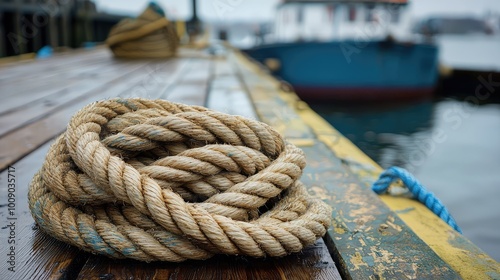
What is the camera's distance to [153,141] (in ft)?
3.61

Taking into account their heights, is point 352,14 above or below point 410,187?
above

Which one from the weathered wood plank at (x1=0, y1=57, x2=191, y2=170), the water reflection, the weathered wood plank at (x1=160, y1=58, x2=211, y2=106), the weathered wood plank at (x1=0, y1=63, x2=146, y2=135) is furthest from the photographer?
the water reflection

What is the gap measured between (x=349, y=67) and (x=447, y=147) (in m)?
3.57

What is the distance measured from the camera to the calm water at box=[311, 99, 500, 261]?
15.8 ft

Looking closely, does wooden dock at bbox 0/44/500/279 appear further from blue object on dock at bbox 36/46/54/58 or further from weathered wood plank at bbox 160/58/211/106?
blue object on dock at bbox 36/46/54/58

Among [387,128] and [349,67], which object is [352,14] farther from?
[387,128]

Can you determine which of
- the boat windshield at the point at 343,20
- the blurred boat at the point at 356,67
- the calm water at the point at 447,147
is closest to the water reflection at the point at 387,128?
the calm water at the point at 447,147

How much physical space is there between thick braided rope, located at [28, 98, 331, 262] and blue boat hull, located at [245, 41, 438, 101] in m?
9.57

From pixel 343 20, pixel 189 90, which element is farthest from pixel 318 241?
pixel 343 20

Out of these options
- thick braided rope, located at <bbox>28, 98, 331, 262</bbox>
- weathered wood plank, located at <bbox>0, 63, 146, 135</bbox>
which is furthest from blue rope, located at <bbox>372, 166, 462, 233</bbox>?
weathered wood plank, located at <bbox>0, 63, 146, 135</bbox>

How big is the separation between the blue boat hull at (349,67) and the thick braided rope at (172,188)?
9.57m

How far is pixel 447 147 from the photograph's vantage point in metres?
7.71

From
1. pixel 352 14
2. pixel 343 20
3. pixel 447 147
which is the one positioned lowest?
pixel 447 147

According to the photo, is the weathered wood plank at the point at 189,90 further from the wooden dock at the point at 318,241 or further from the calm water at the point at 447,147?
the calm water at the point at 447,147
